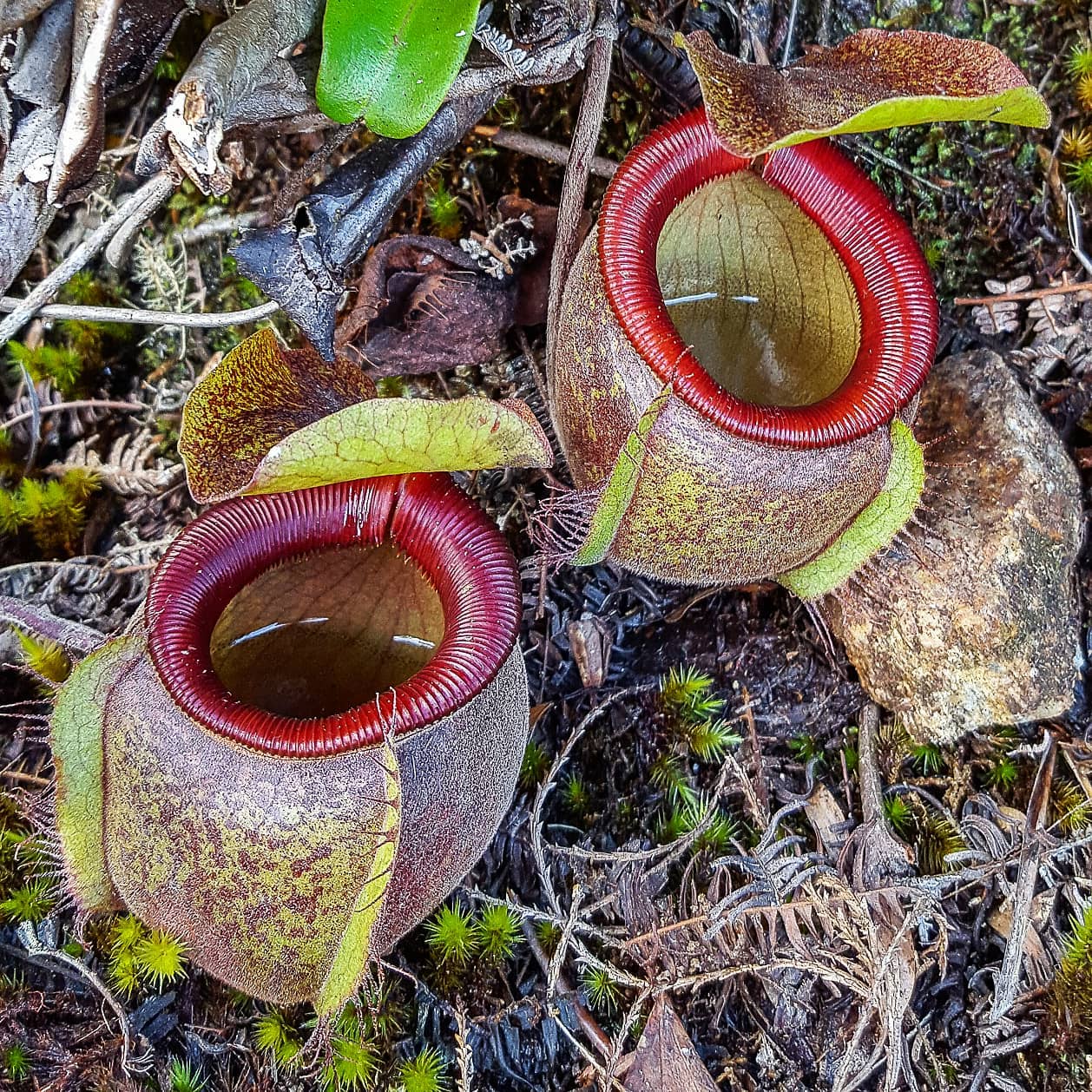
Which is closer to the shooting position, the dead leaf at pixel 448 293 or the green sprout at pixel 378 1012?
the green sprout at pixel 378 1012

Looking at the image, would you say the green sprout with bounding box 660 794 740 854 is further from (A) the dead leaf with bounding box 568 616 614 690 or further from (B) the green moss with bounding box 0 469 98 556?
(B) the green moss with bounding box 0 469 98 556

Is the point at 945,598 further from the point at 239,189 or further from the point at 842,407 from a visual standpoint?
the point at 239,189

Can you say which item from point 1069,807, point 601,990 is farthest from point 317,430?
point 1069,807

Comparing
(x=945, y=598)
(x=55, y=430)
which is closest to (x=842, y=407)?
(x=945, y=598)

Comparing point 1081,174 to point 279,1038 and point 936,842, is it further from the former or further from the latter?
point 279,1038

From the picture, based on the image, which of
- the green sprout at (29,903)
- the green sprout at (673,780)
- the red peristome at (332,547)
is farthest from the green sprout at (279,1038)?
the green sprout at (673,780)

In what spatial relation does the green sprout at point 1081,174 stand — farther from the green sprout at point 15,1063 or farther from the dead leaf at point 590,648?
the green sprout at point 15,1063
